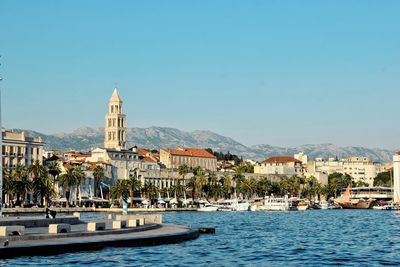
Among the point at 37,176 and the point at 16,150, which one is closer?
the point at 37,176

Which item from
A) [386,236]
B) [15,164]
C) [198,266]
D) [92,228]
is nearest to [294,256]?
[198,266]

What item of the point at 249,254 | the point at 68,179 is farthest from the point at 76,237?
the point at 68,179

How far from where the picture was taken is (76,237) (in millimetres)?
55969

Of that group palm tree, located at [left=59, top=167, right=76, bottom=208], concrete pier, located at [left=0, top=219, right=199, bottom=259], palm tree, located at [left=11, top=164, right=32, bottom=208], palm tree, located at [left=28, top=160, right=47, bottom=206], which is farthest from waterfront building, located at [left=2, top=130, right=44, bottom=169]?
concrete pier, located at [left=0, top=219, right=199, bottom=259]

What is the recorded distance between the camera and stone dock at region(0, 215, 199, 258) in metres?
48.7

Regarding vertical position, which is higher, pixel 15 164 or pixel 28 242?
pixel 15 164

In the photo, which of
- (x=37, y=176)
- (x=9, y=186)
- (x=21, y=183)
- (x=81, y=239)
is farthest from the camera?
(x=37, y=176)

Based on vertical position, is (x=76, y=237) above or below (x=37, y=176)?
below

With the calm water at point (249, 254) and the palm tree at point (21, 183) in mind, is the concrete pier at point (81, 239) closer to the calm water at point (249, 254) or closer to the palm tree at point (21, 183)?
the calm water at point (249, 254)

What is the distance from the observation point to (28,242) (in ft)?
167

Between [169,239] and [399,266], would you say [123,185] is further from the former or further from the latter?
[399,266]

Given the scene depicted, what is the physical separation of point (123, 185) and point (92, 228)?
139 meters

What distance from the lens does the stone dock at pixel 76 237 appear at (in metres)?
48.7

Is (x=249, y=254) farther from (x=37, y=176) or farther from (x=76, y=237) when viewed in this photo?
(x=37, y=176)
